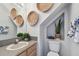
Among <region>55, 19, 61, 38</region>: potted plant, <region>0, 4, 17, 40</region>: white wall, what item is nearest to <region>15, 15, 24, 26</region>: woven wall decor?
<region>0, 4, 17, 40</region>: white wall

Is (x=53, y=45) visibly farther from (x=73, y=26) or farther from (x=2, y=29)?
(x=2, y=29)

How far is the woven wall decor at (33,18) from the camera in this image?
164 centimetres

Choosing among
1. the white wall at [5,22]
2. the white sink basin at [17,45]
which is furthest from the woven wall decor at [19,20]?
the white sink basin at [17,45]

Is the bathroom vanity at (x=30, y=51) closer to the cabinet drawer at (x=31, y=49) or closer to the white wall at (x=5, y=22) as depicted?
the cabinet drawer at (x=31, y=49)

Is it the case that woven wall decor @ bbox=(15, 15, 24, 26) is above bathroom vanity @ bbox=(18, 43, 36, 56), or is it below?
above

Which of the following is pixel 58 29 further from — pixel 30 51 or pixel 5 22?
pixel 5 22

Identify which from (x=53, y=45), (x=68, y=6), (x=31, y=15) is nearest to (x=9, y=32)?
(x=31, y=15)

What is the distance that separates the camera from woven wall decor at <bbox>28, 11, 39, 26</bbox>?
1636 mm

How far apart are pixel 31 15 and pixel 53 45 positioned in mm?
519

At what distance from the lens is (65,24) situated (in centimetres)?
156

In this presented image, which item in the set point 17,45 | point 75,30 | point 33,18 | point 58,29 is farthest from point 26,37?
point 75,30

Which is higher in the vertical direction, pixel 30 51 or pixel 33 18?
pixel 33 18

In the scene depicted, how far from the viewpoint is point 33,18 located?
1.68m

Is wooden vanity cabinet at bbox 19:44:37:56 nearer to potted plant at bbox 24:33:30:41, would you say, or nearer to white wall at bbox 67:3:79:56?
potted plant at bbox 24:33:30:41
